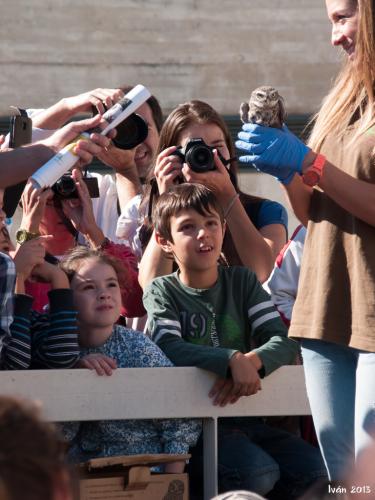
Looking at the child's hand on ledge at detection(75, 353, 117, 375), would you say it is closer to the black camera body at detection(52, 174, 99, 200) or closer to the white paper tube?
the white paper tube

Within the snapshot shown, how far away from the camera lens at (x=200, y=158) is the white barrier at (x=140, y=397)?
0.81 m

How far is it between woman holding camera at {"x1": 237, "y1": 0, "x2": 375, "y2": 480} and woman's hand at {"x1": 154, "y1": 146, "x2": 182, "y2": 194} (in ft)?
4.03

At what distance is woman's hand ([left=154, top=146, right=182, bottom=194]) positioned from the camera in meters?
3.89

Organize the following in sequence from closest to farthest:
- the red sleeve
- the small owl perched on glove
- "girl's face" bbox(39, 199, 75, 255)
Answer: the small owl perched on glove, the red sleeve, "girl's face" bbox(39, 199, 75, 255)

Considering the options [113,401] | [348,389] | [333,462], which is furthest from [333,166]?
[113,401]

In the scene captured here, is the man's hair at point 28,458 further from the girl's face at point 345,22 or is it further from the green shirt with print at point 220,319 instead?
the green shirt with print at point 220,319

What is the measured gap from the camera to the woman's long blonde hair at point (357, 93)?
2.56 metres

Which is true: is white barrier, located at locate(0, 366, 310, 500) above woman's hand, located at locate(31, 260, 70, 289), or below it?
below

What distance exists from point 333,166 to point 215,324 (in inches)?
45.7

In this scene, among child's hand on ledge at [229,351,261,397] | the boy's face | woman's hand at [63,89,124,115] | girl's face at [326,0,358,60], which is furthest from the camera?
woman's hand at [63,89,124,115]

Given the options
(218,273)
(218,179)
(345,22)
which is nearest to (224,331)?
(218,273)

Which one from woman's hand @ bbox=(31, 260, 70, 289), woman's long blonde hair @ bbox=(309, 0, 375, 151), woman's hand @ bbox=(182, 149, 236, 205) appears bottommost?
woman's hand @ bbox=(31, 260, 70, 289)

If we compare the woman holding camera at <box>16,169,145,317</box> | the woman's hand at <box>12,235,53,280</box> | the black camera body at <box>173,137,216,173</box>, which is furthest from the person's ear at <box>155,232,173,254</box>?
the woman's hand at <box>12,235,53,280</box>

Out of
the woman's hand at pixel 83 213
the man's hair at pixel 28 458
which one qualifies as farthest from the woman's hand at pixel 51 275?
the man's hair at pixel 28 458
